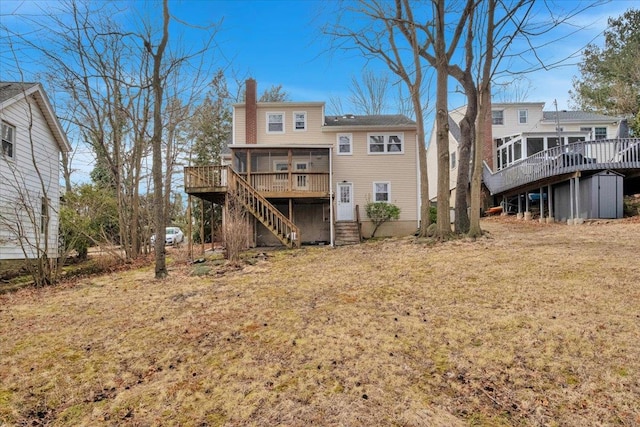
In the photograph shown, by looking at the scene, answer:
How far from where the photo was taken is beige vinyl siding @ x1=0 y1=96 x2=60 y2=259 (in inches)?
460

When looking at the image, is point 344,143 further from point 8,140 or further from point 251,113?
point 8,140

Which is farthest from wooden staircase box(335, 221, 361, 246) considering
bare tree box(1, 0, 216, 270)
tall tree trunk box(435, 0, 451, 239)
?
bare tree box(1, 0, 216, 270)

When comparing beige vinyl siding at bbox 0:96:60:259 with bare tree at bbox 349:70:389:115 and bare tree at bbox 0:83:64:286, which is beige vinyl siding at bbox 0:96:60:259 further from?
bare tree at bbox 349:70:389:115

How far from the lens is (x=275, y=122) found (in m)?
19.9

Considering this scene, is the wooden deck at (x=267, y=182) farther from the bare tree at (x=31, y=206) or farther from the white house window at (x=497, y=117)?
the white house window at (x=497, y=117)

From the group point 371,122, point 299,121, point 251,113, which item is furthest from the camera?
point 371,122

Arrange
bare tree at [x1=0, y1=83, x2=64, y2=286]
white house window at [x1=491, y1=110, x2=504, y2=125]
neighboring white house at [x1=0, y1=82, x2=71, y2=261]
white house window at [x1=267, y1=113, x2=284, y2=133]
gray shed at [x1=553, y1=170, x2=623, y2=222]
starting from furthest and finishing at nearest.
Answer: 1. white house window at [x1=491, y1=110, x2=504, y2=125]
2. white house window at [x1=267, y1=113, x2=284, y2=133]
3. gray shed at [x1=553, y1=170, x2=623, y2=222]
4. neighboring white house at [x1=0, y1=82, x2=71, y2=261]
5. bare tree at [x1=0, y1=83, x2=64, y2=286]

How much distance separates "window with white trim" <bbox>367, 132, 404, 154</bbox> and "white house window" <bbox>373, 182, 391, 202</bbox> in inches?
66.2

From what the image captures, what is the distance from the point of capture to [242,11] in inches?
470

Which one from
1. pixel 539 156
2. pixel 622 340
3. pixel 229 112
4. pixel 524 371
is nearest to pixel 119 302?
pixel 524 371

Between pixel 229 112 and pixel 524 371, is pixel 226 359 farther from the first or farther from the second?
pixel 229 112

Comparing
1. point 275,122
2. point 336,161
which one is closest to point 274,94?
point 275,122

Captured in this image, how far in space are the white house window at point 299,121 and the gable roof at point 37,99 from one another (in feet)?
34.9

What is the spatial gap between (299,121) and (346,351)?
55.3 ft
